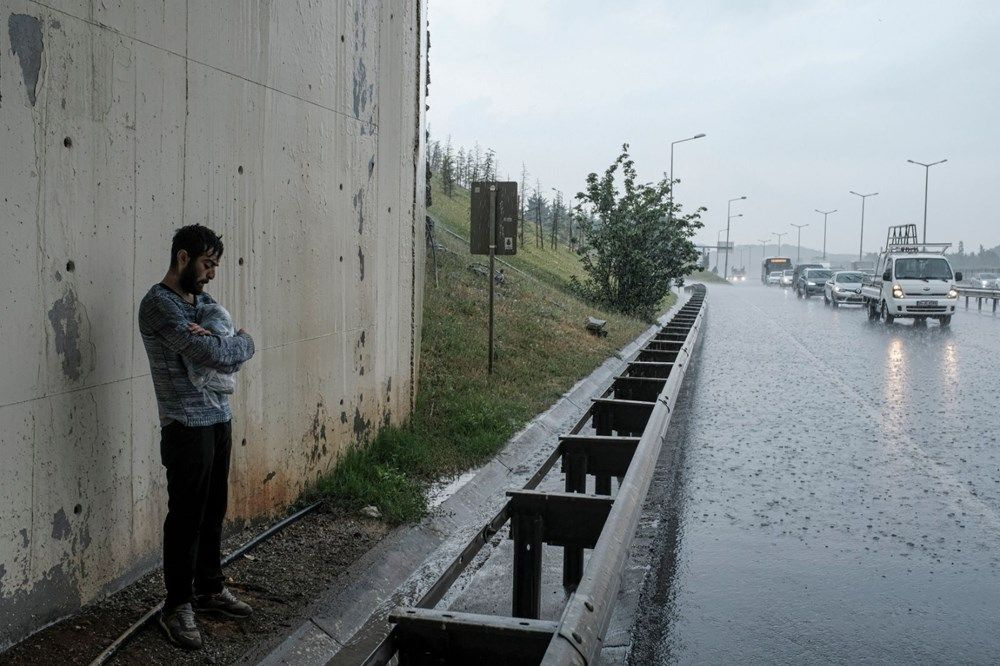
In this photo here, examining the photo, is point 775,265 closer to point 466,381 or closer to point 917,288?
point 917,288

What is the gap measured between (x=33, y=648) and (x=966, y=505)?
6.18m

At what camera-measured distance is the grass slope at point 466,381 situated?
20.4ft

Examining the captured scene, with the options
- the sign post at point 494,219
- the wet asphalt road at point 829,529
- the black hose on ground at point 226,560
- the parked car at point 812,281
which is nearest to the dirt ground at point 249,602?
the black hose on ground at point 226,560

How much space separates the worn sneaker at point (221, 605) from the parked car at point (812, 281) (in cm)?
4797

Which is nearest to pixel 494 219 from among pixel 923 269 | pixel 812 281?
pixel 923 269

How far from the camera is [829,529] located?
603 cm

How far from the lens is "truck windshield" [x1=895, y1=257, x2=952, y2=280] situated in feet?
88.3

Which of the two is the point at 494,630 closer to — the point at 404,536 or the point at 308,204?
the point at 404,536

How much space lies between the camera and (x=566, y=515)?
419 cm

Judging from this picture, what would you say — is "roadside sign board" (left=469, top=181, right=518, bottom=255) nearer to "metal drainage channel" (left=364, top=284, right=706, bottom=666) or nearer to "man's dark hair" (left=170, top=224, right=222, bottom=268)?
"metal drainage channel" (left=364, top=284, right=706, bottom=666)

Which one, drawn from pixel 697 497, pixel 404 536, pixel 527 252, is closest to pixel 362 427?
pixel 404 536

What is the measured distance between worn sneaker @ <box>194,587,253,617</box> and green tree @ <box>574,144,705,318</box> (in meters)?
22.1

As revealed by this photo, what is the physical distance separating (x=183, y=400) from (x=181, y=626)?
95 centimetres

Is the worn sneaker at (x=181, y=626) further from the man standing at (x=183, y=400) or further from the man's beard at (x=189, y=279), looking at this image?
the man's beard at (x=189, y=279)
